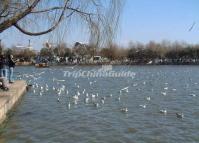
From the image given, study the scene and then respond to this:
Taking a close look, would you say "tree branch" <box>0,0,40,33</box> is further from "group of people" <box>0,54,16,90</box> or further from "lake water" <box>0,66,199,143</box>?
"group of people" <box>0,54,16,90</box>

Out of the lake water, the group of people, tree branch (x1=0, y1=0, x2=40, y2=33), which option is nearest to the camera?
tree branch (x1=0, y1=0, x2=40, y2=33)

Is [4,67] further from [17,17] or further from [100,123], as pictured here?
[17,17]

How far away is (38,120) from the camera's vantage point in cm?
1783

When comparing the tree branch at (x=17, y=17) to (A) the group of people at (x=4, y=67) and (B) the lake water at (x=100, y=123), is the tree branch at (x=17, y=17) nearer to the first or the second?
(B) the lake water at (x=100, y=123)

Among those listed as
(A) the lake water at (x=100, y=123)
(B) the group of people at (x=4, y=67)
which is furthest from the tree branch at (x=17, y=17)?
(B) the group of people at (x=4, y=67)

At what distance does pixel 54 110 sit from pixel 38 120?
10.6 ft

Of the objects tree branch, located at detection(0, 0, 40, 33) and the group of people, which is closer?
tree branch, located at detection(0, 0, 40, 33)

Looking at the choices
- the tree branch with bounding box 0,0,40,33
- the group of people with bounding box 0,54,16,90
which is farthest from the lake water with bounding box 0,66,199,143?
the tree branch with bounding box 0,0,40,33

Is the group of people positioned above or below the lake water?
above

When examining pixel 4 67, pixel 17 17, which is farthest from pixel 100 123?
pixel 4 67

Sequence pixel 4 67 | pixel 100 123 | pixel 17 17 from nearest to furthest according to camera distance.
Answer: pixel 17 17 → pixel 100 123 → pixel 4 67

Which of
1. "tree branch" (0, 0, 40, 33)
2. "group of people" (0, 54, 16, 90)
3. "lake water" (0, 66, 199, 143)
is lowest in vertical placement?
"lake water" (0, 66, 199, 143)

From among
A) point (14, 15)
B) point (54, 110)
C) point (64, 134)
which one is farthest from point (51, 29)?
point (54, 110)

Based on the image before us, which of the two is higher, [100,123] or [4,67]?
[4,67]
